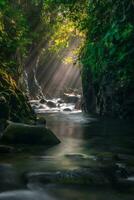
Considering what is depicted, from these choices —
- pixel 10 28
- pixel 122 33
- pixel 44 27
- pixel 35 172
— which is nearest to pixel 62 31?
pixel 10 28

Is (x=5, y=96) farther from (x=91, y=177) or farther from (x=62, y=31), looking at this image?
(x=62, y=31)

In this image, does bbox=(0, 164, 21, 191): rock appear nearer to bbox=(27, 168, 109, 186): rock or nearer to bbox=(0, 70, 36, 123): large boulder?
bbox=(27, 168, 109, 186): rock

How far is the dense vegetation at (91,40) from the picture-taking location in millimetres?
10633

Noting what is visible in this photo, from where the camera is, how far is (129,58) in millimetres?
10664

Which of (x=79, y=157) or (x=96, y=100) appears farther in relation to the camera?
(x=96, y=100)

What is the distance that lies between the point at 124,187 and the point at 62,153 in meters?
4.07

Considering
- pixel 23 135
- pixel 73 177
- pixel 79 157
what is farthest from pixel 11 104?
pixel 73 177

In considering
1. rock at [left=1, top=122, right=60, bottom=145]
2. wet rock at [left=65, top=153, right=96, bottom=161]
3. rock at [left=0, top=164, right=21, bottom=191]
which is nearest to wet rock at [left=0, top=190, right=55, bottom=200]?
rock at [left=0, top=164, right=21, bottom=191]

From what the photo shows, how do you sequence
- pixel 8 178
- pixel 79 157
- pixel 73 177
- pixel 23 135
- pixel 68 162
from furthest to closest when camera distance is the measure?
pixel 23 135 < pixel 79 157 < pixel 68 162 < pixel 73 177 < pixel 8 178

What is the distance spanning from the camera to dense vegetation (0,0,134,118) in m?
10.6

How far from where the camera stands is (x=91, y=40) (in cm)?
1364

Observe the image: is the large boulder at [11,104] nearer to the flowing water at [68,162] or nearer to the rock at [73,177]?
the flowing water at [68,162]

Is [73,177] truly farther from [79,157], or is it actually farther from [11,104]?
[11,104]

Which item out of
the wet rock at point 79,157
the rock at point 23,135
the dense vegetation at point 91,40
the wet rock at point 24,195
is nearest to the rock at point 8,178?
the wet rock at point 24,195
